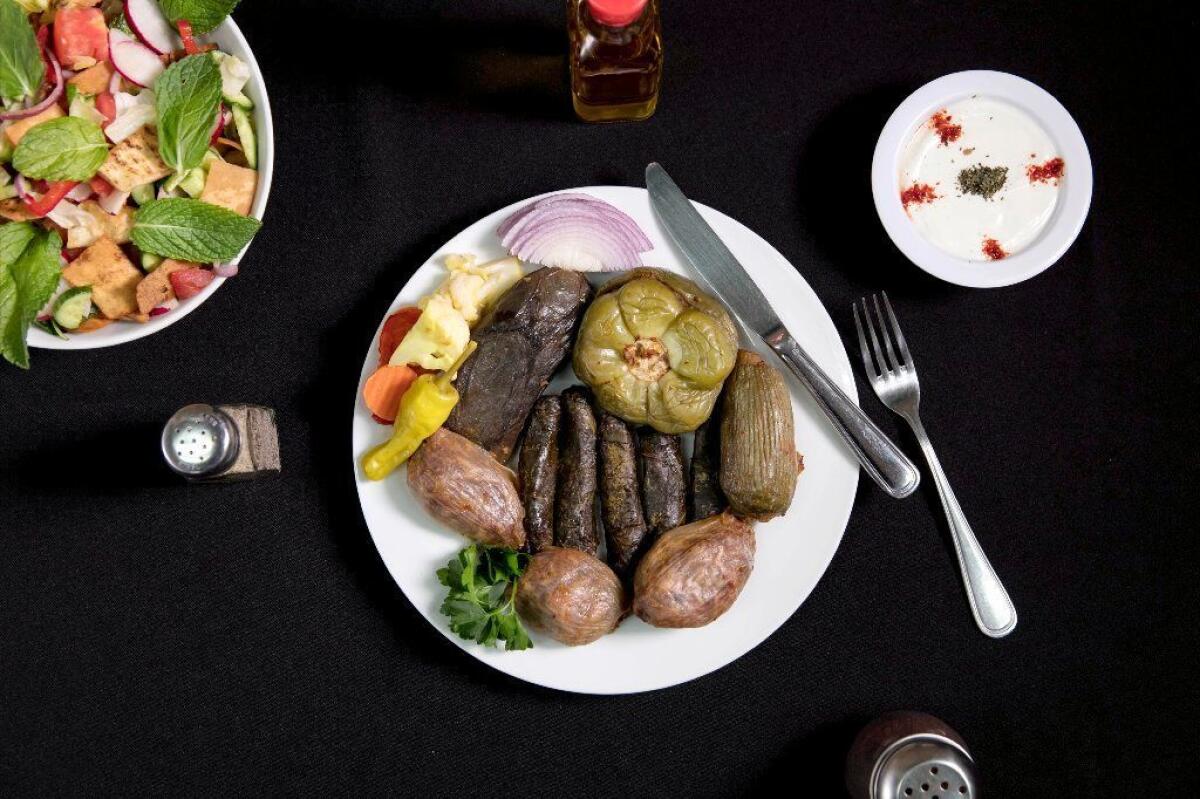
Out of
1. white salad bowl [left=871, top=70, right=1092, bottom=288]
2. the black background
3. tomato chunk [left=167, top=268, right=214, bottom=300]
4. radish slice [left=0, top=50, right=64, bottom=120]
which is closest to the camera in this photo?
radish slice [left=0, top=50, right=64, bottom=120]

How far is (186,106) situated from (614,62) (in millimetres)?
779

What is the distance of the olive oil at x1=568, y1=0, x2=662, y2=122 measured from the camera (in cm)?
170

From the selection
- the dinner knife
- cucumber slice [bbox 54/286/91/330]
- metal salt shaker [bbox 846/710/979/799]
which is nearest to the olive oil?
the dinner knife

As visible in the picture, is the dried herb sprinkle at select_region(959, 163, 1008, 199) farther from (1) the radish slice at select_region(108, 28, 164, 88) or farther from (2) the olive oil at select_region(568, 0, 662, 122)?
(1) the radish slice at select_region(108, 28, 164, 88)

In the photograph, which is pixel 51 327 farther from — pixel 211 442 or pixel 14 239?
pixel 211 442

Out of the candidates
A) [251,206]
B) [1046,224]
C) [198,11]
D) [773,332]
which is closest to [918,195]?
[1046,224]

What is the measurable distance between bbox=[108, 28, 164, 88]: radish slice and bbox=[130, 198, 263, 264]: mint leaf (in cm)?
23

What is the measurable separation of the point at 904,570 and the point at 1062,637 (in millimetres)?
370

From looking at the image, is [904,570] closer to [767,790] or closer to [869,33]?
[767,790]

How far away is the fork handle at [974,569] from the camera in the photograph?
1.93 m

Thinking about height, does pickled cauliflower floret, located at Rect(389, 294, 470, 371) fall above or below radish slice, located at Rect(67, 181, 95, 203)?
below

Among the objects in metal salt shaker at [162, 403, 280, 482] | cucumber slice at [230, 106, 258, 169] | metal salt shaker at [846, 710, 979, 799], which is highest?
cucumber slice at [230, 106, 258, 169]

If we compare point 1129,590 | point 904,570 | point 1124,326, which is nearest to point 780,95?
point 1124,326

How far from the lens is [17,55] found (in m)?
1.59
